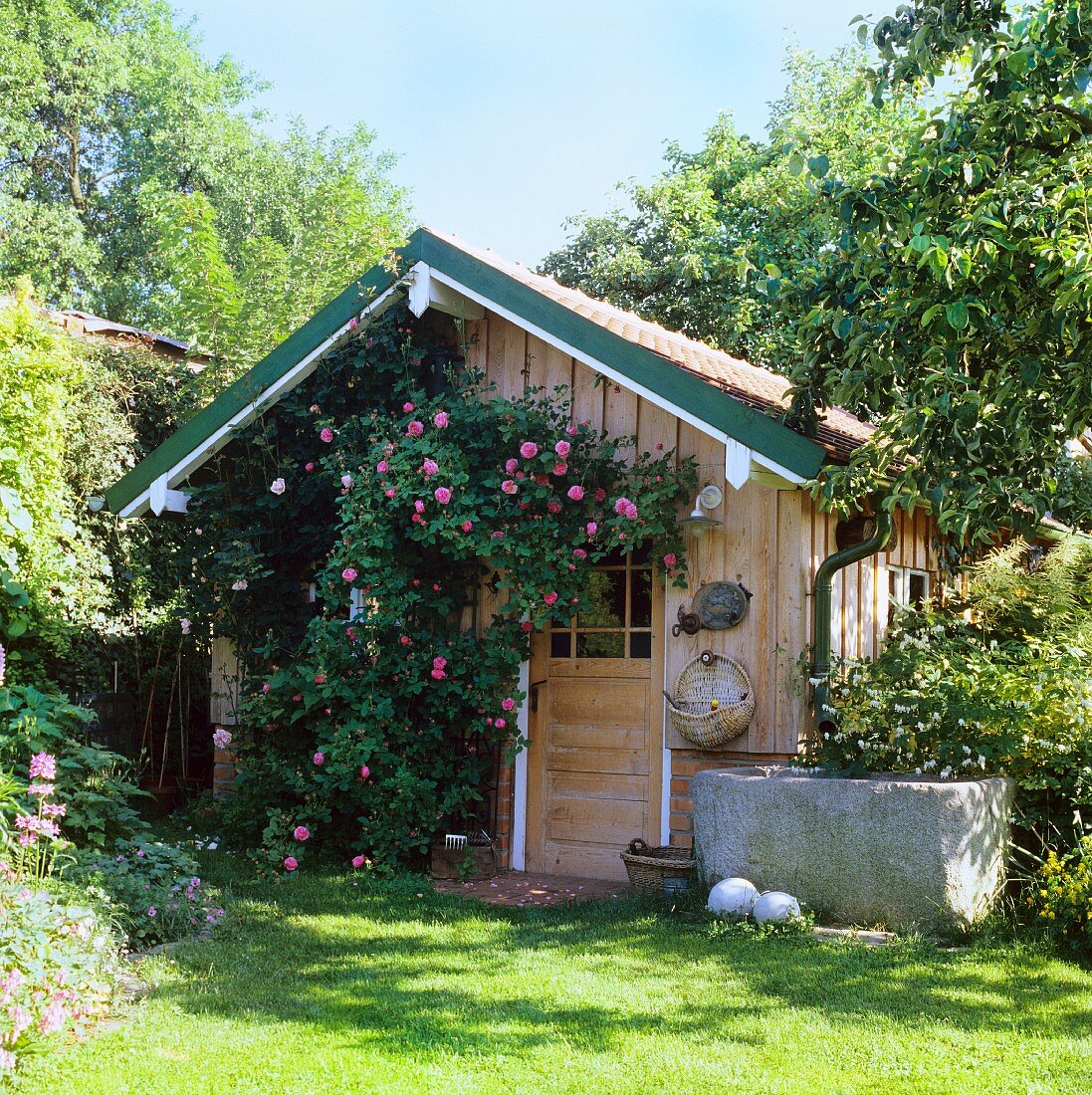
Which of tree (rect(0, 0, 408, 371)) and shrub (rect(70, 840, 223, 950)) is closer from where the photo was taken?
shrub (rect(70, 840, 223, 950))

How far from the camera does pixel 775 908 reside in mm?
5590

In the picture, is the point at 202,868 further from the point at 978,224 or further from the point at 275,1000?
the point at 978,224

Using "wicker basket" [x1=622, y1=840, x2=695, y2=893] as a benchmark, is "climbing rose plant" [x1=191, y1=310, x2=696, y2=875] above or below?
above

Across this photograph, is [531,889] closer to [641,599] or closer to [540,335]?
[641,599]

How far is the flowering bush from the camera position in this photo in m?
3.63

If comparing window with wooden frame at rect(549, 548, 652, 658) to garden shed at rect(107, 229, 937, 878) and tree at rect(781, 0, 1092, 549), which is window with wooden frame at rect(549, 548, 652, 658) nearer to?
garden shed at rect(107, 229, 937, 878)

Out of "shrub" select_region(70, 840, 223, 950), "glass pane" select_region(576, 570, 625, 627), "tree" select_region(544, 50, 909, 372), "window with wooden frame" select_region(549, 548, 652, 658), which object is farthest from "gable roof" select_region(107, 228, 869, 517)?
"tree" select_region(544, 50, 909, 372)

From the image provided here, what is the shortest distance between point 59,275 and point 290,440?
16241mm

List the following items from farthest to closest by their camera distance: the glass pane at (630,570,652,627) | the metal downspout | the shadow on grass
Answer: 1. the glass pane at (630,570,652,627)
2. the metal downspout
3. the shadow on grass

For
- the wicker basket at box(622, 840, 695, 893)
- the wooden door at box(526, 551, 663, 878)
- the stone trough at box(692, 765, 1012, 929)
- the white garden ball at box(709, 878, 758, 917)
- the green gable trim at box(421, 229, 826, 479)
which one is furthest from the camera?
the wooden door at box(526, 551, 663, 878)

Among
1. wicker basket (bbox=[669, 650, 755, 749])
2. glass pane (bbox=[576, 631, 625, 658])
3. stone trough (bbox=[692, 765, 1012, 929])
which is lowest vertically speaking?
stone trough (bbox=[692, 765, 1012, 929])

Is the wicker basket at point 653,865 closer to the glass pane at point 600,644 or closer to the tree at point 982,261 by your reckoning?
the glass pane at point 600,644

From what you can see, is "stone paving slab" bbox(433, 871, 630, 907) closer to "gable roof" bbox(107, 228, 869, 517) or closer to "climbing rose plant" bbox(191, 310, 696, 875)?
"climbing rose plant" bbox(191, 310, 696, 875)

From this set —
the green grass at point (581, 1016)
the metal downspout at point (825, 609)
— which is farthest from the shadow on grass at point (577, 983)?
the metal downspout at point (825, 609)
